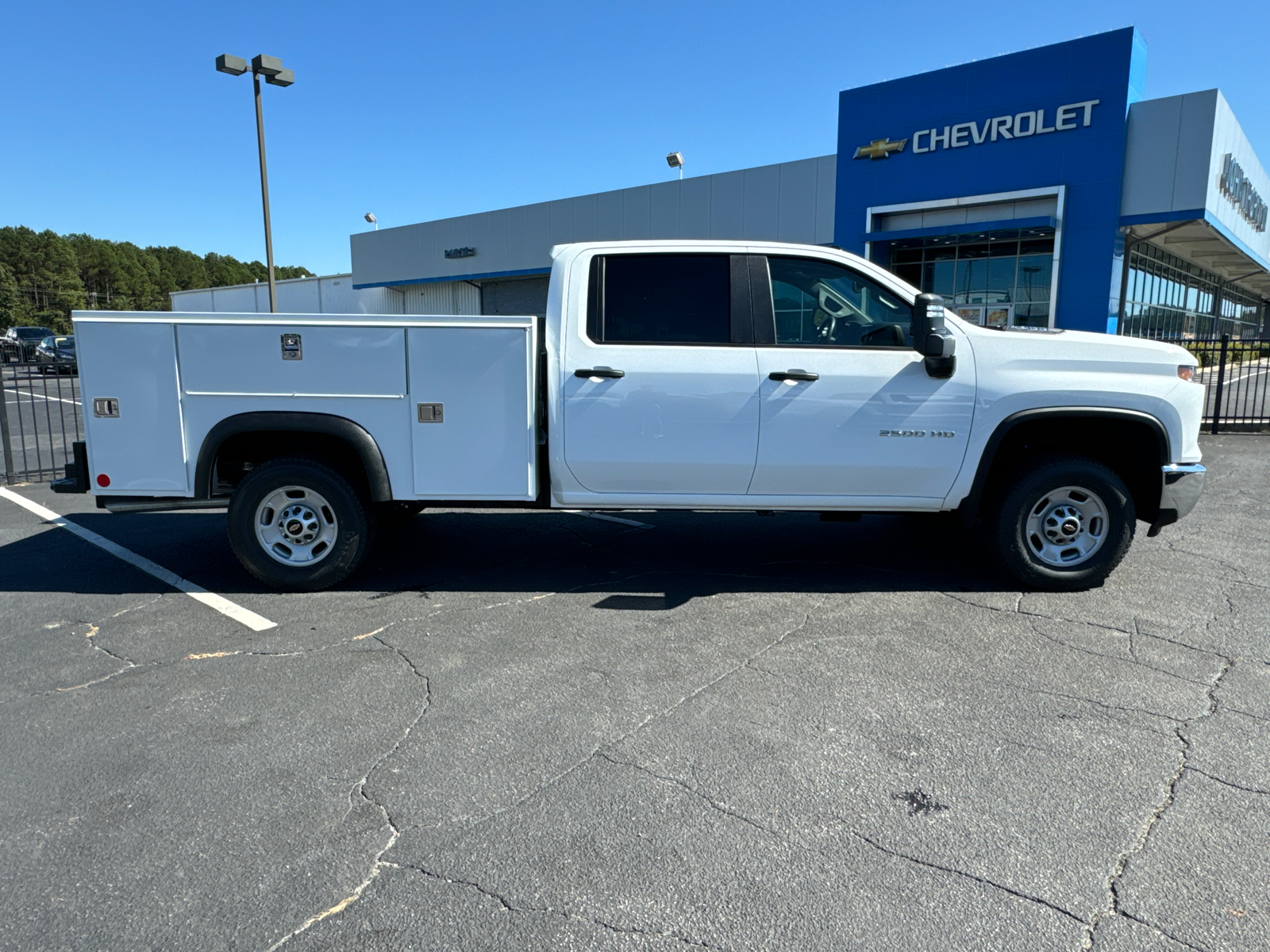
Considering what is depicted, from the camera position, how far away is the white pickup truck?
497 centimetres

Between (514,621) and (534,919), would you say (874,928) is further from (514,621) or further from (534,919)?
(514,621)

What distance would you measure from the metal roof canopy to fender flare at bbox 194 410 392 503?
62.4 ft

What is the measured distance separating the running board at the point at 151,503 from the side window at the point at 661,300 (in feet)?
8.63

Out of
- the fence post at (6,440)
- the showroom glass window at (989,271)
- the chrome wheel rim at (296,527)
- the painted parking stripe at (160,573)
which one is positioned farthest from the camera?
the showroom glass window at (989,271)

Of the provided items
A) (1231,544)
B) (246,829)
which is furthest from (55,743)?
(1231,544)

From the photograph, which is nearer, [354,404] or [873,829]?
[873,829]

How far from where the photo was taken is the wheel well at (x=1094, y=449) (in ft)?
17.0

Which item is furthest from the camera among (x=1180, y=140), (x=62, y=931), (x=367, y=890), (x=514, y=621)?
(x=1180, y=140)

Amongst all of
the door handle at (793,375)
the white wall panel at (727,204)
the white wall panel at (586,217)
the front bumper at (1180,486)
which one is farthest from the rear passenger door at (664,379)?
the white wall panel at (586,217)

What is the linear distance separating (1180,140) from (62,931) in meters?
21.1

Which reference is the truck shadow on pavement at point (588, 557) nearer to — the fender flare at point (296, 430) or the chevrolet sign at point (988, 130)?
the fender flare at point (296, 430)

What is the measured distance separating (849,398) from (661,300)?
1.29m

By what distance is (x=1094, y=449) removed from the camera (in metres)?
5.49

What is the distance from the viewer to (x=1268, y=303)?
5272cm
